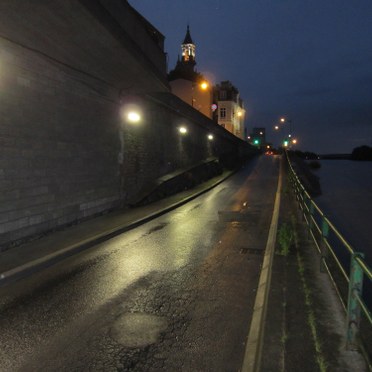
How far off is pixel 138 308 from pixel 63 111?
7060mm

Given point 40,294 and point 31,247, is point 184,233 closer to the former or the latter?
point 31,247

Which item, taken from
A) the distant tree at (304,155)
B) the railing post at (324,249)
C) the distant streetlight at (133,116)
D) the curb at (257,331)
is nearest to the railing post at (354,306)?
the curb at (257,331)

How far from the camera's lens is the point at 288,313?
15.4 feet

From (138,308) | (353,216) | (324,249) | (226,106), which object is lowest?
(353,216)

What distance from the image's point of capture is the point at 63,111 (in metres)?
10.4

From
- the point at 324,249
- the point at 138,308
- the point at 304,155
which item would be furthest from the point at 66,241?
the point at 304,155

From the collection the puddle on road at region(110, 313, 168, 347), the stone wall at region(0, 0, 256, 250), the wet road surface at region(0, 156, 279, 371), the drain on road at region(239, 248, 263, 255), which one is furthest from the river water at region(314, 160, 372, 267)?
the puddle on road at region(110, 313, 168, 347)

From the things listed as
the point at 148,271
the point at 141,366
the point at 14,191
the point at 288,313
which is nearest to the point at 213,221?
the point at 148,271

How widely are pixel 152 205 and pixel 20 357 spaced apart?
11842 millimetres

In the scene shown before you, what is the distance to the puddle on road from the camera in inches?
177

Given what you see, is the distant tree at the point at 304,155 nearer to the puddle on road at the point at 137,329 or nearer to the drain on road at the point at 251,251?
the drain on road at the point at 251,251

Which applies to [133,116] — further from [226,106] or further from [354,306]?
[226,106]

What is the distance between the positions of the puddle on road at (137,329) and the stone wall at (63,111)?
4.75 metres

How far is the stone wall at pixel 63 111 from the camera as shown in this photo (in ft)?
25.3
